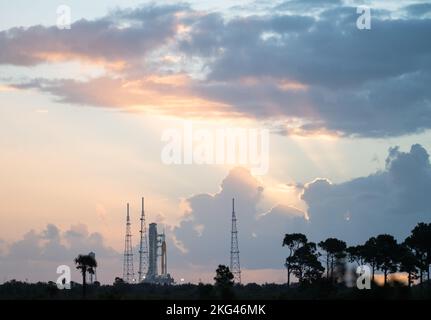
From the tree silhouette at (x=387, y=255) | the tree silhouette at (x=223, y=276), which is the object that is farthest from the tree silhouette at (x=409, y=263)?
the tree silhouette at (x=223, y=276)

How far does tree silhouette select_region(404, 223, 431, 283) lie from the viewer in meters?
196

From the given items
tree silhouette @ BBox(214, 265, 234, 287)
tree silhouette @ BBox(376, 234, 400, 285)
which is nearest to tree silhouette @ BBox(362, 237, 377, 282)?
tree silhouette @ BBox(376, 234, 400, 285)

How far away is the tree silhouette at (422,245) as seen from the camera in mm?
195500

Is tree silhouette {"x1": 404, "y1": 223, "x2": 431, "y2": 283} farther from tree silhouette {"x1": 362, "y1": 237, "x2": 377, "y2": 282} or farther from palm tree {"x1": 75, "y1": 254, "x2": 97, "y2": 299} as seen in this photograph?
palm tree {"x1": 75, "y1": 254, "x2": 97, "y2": 299}

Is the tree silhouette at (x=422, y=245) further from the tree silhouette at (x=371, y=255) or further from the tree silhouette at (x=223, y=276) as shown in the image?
the tree silhouette at (x=223, y=276)

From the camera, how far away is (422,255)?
19850 centimetres

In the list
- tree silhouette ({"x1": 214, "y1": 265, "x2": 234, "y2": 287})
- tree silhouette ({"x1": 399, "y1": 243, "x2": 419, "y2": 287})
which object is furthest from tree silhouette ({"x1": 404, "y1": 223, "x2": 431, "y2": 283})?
tree silhouette ({"x1": 214, "y1": 265, "x2": 234, "y2": 287})

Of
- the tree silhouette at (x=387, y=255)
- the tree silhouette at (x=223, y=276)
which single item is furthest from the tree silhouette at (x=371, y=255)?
the tree silhouette at (x=223, y=276)

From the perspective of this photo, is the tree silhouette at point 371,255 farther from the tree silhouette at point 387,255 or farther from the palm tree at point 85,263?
the palm tree at point 85,263

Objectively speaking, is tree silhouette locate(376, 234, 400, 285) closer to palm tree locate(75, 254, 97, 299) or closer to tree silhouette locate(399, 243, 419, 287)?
tree silhouette locate(399, 243, 419, 287)

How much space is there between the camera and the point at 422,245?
643 feet
